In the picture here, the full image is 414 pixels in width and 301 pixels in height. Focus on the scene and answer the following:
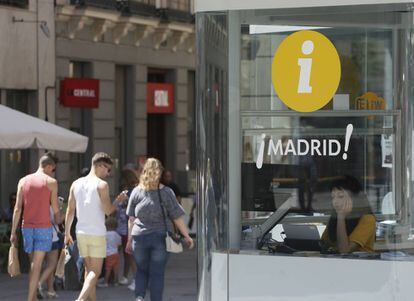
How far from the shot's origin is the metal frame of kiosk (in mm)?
6367

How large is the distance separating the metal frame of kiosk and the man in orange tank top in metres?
6.94

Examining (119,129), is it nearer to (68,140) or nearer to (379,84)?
(68,140)

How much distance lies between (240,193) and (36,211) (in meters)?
7.11

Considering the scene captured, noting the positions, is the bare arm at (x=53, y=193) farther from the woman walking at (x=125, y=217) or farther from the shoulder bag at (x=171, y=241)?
the shoulder bag at (x=171, y=241)

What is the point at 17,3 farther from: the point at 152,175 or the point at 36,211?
the point at 152,175

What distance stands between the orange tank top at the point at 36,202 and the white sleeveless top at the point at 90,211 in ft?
3.24

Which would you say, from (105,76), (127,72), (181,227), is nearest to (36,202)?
(181,227)

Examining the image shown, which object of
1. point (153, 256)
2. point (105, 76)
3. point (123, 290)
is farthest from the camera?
point (105, 76)

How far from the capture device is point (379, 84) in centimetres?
642

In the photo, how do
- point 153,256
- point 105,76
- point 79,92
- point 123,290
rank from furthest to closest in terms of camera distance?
point 105,76 < point 79,92 < point 123,290 < point 153,256

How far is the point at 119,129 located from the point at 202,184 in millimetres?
26149

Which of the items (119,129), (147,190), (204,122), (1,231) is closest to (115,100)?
(119,129)

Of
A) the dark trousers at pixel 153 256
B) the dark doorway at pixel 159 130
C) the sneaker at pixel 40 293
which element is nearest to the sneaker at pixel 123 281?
the sneaker at pixel 40 293

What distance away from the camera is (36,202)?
13375mm
